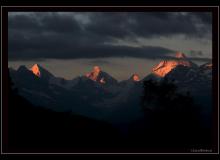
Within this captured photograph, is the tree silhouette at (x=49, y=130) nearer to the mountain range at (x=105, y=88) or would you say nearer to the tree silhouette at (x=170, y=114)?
the mountain range at (x=105, y=88)

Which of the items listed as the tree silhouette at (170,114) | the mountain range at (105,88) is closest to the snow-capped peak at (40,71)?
the mountain range at (105,88)

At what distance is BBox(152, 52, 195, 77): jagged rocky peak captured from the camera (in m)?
26.1

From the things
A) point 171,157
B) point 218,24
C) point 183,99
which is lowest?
point 171,157

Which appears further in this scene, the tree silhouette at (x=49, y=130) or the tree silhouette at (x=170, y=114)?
the tree silhouette at (x=170, y=114)

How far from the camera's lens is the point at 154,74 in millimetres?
26000

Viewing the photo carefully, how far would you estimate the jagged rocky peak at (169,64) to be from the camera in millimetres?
26062

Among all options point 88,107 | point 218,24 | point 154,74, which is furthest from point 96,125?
point 218,24

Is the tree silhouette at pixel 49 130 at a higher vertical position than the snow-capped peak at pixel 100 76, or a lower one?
lower

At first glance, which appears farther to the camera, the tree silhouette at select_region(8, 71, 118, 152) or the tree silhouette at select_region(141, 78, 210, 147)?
the tree silhouette at select_region(141, 78, 210, 147)

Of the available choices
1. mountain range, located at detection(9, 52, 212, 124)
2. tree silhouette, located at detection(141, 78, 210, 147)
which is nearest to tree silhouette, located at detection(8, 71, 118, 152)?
mountain range, located at detection(9, 52, 212, 124)

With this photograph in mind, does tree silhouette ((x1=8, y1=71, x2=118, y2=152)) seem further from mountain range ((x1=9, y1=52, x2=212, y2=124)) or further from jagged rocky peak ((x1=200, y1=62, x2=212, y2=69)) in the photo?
jagged rocky peak ((x1=200, y1=62, x2=212, y2=69))

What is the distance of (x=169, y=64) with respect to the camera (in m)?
26.2
